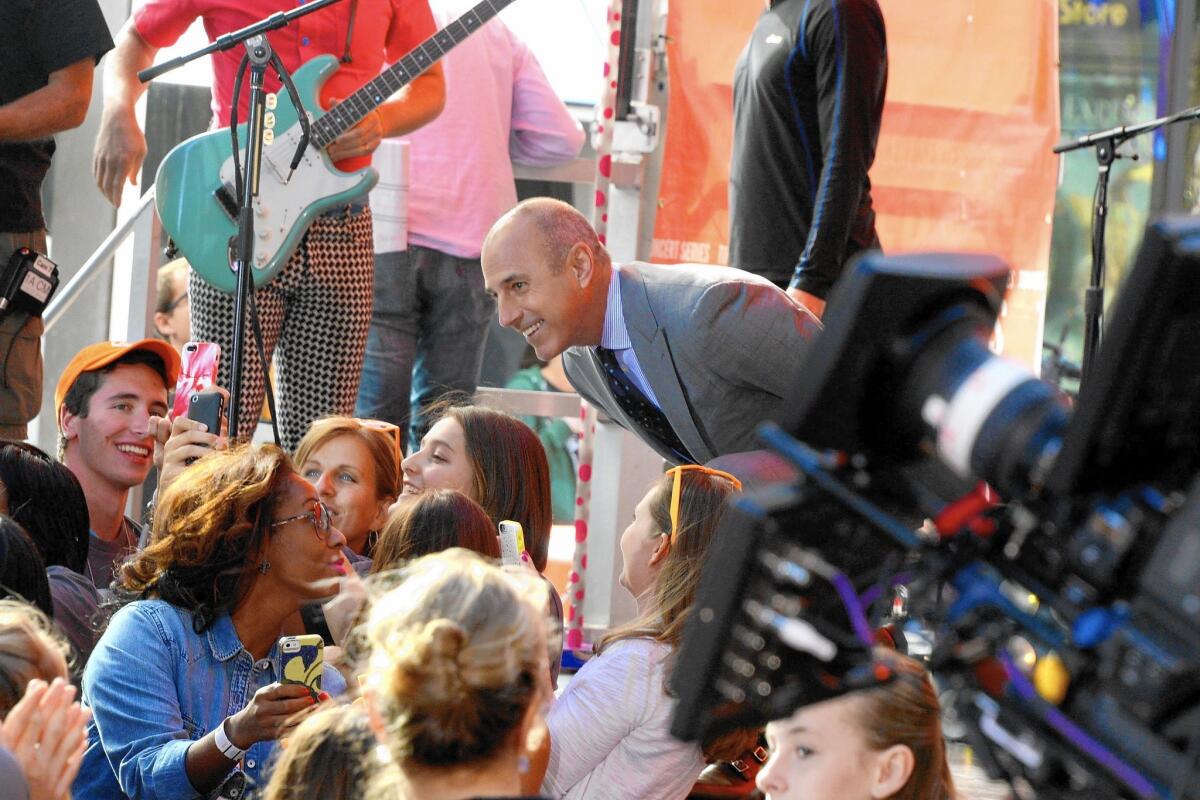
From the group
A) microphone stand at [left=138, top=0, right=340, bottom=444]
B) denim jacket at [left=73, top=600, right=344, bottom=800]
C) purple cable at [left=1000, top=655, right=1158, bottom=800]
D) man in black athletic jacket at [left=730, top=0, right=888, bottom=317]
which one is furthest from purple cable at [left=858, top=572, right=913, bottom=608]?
man in black athletic jacket at [left=730, top=0, right=888, bottom=317]

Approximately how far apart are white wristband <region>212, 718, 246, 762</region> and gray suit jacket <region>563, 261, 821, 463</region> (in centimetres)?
139

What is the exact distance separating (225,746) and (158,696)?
8.4 inches

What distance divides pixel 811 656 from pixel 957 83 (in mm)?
4000

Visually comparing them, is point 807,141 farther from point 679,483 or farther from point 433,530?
point 433,530

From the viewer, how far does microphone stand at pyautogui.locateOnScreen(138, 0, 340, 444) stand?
10.7 ft

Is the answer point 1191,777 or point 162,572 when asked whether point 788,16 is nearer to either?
point 162,572

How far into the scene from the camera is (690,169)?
4.74m

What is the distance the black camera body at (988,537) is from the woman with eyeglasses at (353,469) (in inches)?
98.5

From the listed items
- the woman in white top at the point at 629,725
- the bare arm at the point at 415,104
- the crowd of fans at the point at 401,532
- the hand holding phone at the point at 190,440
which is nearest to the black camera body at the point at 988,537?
the crowd of fans at the point at 401,532

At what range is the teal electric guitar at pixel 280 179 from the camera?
3660 millimetres

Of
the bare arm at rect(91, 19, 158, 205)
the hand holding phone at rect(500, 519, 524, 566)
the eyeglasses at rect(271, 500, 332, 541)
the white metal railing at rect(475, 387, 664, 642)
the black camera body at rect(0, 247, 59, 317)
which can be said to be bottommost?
the white metal railing at rect(475, 387, 664, 642)

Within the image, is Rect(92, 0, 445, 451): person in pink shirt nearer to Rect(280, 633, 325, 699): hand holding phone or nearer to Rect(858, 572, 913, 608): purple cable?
Rect(280, 633, 325, 699): hand holding phone

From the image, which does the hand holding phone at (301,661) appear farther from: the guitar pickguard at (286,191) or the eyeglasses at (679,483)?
the guitar pickguard at (286,191)

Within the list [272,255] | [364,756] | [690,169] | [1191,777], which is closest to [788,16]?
[690,169]
